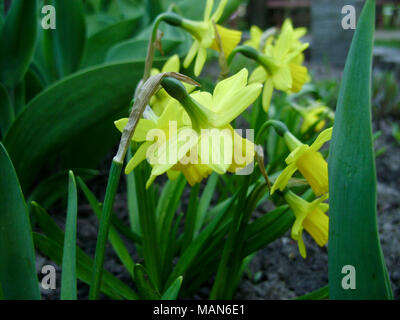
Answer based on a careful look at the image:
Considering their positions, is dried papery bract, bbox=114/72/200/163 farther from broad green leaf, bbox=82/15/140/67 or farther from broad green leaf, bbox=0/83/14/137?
broad green leaf, bbox=82/15/140/67

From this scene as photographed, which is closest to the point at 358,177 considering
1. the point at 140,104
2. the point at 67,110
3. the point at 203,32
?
the point at 140,104

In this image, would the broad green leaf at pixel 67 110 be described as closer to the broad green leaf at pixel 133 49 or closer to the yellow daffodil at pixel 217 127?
the broad green leaf at pixel 133 49

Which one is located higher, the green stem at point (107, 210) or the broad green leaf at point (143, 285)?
the green stem at point (107, 210)

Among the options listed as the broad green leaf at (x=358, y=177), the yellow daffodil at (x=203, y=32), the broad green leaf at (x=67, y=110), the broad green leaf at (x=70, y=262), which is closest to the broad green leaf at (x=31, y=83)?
the broad green leaf at (x=67, y=110)

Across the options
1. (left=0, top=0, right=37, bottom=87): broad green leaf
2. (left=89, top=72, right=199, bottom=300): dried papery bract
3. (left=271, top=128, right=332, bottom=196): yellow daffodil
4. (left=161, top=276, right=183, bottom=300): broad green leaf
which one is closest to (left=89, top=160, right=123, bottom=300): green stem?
(left=89, top=72, right=199, bottom=300): dried papery bract

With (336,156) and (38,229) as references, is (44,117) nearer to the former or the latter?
(38,229)

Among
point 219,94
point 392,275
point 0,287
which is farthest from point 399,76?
point 0,287
